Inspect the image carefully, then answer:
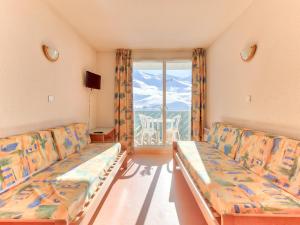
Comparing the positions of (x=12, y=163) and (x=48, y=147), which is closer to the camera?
(x=12, y=163)

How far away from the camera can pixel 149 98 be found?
495 centimetres

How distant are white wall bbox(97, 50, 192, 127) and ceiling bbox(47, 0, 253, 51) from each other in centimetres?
51

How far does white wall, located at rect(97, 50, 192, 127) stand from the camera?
15.4 ft

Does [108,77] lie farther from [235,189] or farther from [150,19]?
[235,189]

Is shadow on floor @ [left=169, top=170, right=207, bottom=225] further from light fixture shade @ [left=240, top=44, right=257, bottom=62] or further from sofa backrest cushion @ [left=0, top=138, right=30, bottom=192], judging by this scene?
light fixture shade @ [left=240, top=44, right=257, bottom=62]

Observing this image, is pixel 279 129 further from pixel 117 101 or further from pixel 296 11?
pixel 117 101

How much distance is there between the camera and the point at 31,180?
5.81ft

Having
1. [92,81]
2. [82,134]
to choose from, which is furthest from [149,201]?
[92,81]

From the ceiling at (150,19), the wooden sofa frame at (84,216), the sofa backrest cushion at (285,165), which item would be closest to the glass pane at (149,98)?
the ceiling at (150,19)

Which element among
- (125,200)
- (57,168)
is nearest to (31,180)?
(57,168)

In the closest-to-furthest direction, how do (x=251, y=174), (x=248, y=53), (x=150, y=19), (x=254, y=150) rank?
(x=251, y=174), (x=254, y=150), (x=248, y=53), (x=150, y=19)

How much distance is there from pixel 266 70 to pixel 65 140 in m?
2.66

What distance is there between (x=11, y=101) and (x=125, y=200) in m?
1.65

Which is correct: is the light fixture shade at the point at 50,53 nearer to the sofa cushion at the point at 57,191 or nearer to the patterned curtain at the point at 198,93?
the sofa cushion at the point at 57,191
